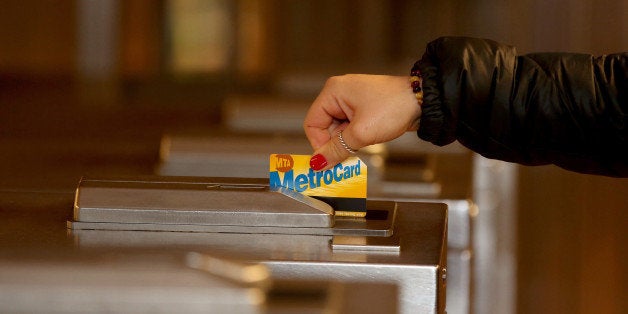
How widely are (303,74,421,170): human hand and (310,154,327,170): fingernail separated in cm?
9

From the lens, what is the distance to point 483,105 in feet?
4.58

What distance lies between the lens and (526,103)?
1418 mm

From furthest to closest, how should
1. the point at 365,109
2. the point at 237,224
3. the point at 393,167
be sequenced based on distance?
the point at 393,167 → the point at 365,109 → the point at 237,224

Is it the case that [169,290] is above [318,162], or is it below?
below

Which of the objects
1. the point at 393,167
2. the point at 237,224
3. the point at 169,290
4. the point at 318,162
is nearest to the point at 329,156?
the point at 318,162

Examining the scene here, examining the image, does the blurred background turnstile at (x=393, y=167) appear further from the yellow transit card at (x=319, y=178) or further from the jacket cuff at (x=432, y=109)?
the yellow transit card at (x=319, y=178)

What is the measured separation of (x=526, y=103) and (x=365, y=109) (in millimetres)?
215

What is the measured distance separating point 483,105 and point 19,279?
0.61m

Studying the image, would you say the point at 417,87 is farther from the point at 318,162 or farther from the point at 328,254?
the point at 328,254

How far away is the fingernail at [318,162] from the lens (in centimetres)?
121

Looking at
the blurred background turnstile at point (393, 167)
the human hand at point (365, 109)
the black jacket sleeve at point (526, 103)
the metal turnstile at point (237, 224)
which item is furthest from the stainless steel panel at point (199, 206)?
the blurred background turnstile at point (393, 167)

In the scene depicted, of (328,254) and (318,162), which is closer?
(328,254)

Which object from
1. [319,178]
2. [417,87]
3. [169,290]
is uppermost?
[417,87]

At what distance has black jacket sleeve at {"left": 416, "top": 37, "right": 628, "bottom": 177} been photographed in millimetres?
1378
